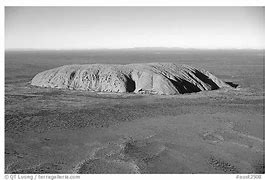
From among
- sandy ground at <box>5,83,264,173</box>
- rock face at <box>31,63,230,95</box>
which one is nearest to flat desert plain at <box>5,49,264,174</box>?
sandy ground at <box>5,83,264,173</box>

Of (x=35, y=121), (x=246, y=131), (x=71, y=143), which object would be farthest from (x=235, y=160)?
(x=35, y=121)

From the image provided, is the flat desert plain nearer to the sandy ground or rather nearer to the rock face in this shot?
the sandy ground

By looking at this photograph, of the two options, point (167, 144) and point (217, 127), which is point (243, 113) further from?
point (167, 144)

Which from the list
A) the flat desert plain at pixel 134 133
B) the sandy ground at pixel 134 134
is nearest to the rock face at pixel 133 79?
the flat desert plain at pixel 134 133

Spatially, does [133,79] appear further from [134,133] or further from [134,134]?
[134,134]

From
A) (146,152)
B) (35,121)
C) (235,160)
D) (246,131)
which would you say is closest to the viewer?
(235,160)

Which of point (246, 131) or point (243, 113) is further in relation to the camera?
point (243, 113)

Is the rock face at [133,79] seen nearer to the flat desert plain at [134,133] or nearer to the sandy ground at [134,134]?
the flat desert plain at [134,133]
